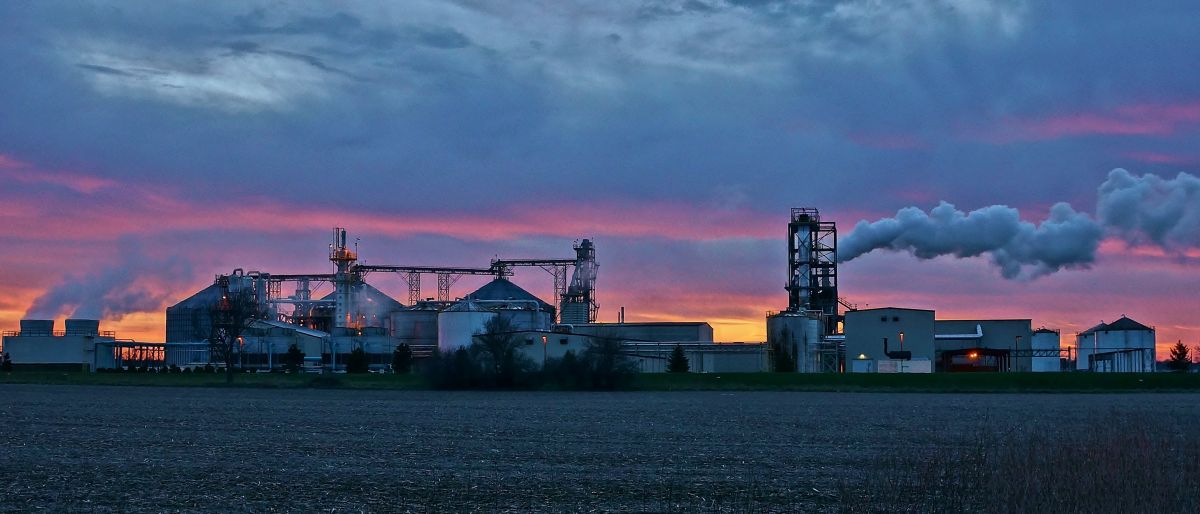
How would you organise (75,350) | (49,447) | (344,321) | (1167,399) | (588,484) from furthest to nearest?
(344,321) < (75,350) < (1167,399) < (49,447) < (588,484)

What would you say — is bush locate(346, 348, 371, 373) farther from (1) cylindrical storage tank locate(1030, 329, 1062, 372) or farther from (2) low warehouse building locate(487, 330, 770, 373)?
(1) cylindrical storage tank locate(1030, 329, 1062, 372)

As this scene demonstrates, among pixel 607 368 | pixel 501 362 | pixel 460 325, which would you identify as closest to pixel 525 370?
pixel 501 362

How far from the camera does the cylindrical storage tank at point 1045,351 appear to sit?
10925 centimetres

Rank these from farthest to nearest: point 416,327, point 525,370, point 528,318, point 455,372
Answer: point 416,327 → point 528,318 → point 525,370 → point 455,372

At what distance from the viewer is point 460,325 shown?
116 m

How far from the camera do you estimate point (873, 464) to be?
76.3 feet

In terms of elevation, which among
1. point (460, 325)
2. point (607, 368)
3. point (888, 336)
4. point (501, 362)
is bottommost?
point (607, 368)

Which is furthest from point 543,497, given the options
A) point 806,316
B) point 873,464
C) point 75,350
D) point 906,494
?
point 75,350

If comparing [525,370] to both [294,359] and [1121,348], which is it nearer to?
[294,359]

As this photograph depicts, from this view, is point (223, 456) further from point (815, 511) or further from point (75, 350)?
point (75, 350)

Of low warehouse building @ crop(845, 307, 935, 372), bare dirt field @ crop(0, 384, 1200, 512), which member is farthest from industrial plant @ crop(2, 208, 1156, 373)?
bare dirt field @ crop(0, 384, 1200, 512)

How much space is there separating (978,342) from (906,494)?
97.6 m

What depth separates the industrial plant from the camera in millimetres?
101312

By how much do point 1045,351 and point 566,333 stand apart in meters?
41.5
